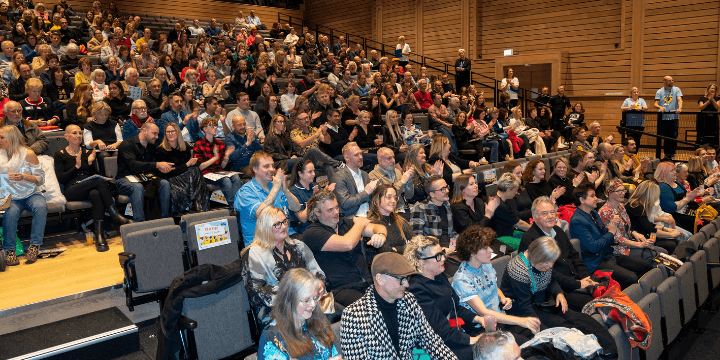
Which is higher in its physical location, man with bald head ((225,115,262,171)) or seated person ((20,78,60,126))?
seated person ((20,78,60,126))

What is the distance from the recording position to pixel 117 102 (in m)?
5.96

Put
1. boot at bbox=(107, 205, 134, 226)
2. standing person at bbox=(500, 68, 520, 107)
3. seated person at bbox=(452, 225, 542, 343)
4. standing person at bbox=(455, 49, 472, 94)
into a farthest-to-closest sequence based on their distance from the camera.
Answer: standing person at bbox=(455, 49, 472, 94) < standing person at bbox=(500, 68, 520, 107) < boot at bbox=(107, 205, 134, 226) < seated person at bbox=(452, 225, 542, 343)

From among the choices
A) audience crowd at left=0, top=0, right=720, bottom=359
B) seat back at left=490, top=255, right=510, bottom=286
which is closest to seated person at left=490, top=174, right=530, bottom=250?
audience crowd at left=0, top=0, right=720, bottom=359

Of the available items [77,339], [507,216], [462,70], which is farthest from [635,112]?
[77,339]

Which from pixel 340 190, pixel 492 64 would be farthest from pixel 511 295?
pixel 492 64

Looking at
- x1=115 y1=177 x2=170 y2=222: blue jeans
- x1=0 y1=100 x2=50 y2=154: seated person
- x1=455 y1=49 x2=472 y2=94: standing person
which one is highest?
x1=455 y1=49 x2=472 y2=94: standing person

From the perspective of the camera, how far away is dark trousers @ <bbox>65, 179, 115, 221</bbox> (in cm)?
443

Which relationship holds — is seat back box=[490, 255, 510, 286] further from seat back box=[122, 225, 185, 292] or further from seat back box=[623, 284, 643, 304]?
seat back box=[122, 225, 185, 292]

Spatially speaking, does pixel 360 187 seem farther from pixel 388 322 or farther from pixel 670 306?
pixel 670 306

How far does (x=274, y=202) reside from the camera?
367cm

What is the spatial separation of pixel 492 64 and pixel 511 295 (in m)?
10.5

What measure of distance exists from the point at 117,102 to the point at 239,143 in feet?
5.55

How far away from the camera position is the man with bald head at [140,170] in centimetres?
448

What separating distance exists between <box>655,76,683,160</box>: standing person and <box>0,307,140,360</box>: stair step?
906 cm
